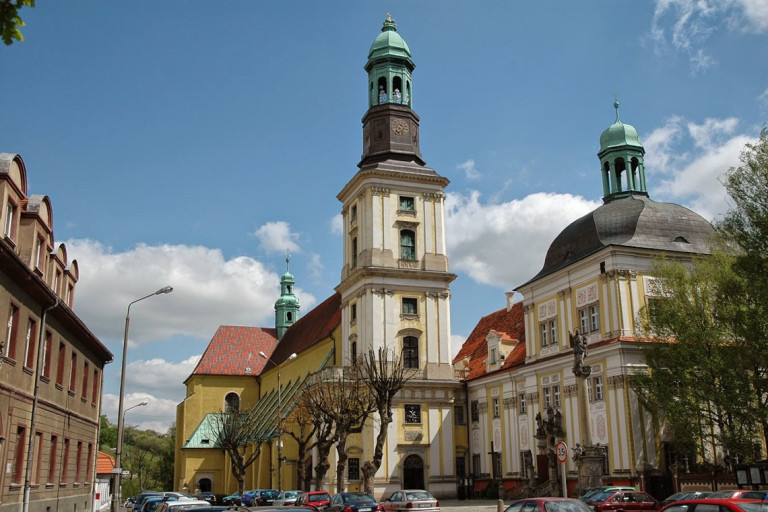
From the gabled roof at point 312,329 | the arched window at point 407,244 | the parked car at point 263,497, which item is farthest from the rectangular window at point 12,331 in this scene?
the gabled roof at point 312,329

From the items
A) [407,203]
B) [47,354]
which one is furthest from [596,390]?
[47,354]

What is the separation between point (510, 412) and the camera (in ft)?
149

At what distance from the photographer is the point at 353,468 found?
1839 inches

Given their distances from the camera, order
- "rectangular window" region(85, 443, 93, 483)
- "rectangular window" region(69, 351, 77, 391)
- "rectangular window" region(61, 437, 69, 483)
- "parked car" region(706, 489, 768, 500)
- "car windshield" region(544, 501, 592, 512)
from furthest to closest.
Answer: "rectangular window" region(85, 443, 93, 483), "rectangular window" region(69, 351, 77, 391), "rectangular window" region(61, 437, 69, 483), "parked car" region(706, 489, 768, 500), "car windshield" region(544, 501, 592, 512)

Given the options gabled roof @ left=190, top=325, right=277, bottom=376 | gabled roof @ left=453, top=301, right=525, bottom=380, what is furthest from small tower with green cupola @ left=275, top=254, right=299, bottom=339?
gabled roof @ left=453, top=301, right=525, bottom=380

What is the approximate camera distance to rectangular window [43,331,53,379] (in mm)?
23906

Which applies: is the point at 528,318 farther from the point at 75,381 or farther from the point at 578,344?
the point at 75,381

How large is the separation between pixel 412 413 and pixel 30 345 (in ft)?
96.3

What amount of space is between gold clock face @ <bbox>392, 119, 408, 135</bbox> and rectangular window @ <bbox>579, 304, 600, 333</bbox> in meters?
18.8

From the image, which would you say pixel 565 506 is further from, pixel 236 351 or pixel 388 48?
pixel 236 351

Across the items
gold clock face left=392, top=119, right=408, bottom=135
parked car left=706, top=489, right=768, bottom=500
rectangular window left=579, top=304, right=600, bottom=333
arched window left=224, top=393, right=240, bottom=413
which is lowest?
parked car left=706, top=489, right=768, bottom=500

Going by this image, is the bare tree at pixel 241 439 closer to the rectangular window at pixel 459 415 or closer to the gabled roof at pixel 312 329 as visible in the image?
the gabled roof at pixel 312 329

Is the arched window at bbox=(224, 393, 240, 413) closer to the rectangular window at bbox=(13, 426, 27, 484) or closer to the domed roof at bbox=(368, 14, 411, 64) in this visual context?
the domed roof at bbox=(368, 14, 411, 64)

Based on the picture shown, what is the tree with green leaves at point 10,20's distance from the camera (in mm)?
6242
